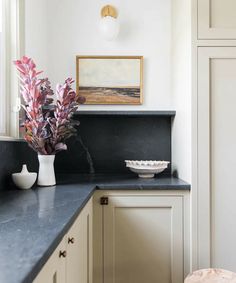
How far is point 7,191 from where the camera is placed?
150 cm

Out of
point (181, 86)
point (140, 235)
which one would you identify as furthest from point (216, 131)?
point (140, 235)

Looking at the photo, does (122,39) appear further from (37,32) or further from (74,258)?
(74,258)

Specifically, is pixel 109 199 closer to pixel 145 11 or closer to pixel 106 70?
pixel 106 70

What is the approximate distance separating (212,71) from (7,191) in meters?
1.28

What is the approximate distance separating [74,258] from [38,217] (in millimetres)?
288

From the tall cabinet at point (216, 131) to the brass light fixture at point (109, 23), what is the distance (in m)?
0.69

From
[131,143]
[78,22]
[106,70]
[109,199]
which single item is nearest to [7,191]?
[109,199]

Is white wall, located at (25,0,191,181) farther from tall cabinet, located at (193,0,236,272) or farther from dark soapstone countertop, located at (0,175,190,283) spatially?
dark soapstone countertop, located at (0,175,190,283)

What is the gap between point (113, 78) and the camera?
7.15 feet

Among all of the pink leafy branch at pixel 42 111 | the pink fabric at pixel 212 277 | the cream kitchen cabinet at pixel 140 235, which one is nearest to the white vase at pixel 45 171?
the pink leafy branch at pixel 42 111

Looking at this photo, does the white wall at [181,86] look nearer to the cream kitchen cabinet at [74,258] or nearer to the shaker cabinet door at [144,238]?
the shaker cabinet door at [144,238]

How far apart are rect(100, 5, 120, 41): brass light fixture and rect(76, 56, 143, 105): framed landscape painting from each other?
0.54ft

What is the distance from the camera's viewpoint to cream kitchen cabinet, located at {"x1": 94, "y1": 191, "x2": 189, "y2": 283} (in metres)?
1.67

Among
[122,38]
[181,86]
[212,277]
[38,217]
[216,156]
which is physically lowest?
[212,277]
